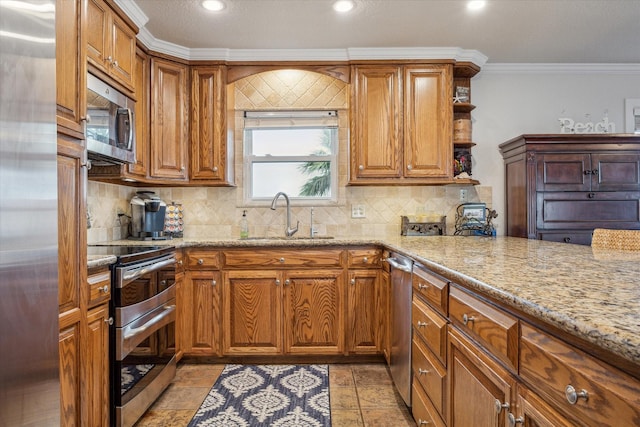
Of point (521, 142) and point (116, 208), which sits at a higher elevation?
point (521, 142)

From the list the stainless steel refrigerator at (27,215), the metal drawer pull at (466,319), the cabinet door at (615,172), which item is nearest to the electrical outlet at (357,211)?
the cabinet door at (615,172)

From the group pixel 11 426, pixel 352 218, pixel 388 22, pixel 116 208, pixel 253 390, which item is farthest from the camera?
pixel 352 218

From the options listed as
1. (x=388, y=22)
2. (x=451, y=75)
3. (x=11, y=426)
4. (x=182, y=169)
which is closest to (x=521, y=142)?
(x=451, y=75)

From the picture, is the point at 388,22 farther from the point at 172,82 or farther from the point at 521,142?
the point at 172,82

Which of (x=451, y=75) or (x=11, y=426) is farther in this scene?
(x=451, y=75)

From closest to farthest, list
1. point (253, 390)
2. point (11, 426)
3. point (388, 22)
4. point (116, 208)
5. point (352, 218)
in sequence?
point (11, 426) < point (253, 390) < point (388, 22) < point (116, 208) < point (352, 218)

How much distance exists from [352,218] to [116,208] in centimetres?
188

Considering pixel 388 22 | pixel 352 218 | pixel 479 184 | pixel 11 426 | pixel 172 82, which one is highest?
pixel 388 22

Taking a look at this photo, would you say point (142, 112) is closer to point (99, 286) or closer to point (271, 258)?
point (271, 258)

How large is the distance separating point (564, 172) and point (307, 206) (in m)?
2.04

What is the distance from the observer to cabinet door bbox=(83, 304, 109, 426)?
1642 mm

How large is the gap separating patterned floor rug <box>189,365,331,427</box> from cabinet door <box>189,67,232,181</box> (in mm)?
1480

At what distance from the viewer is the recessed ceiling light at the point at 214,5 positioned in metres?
2.44

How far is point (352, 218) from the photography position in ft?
11.3
